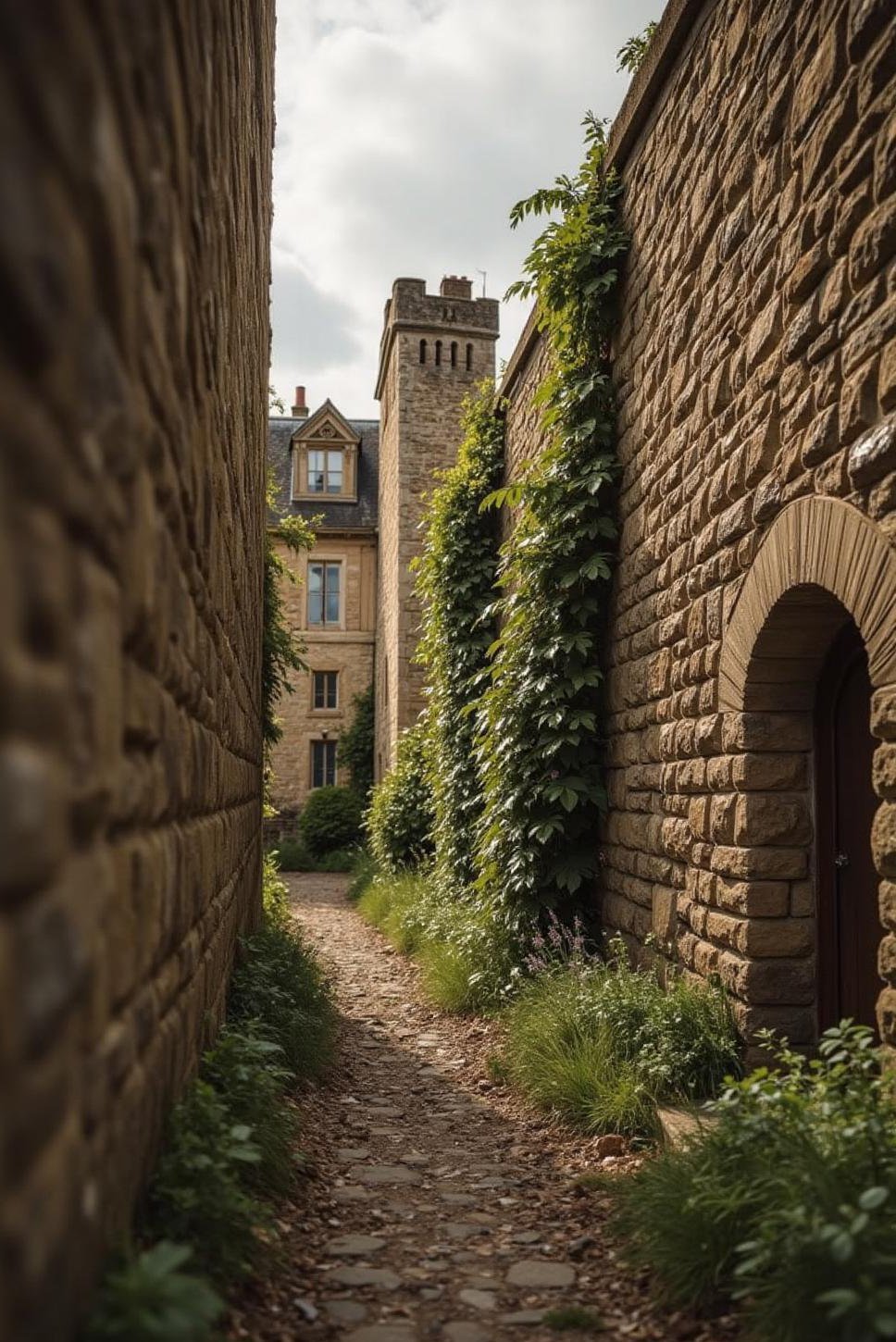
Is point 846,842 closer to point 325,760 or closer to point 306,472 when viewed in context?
point 325,760

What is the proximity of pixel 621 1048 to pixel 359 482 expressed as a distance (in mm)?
23296

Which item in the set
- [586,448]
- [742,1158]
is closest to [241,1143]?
[742,1158]

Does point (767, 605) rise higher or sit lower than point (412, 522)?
lower

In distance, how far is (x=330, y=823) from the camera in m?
21.8

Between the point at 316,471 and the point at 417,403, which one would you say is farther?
the point at 316,471

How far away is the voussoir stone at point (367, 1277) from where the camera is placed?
3.17 meters

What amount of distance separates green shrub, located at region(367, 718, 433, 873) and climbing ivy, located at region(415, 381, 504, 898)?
244 centimetres

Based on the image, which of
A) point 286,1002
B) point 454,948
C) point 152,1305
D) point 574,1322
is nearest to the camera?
point 152,1305

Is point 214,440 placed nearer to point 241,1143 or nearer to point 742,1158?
point 241,1143

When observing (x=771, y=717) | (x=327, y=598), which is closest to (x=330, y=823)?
(x=327, y=598)

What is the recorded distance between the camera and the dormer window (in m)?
26.9

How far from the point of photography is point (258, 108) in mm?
5809

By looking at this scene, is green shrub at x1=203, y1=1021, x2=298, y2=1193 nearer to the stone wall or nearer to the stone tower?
the stone wall

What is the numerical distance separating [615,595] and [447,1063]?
2.77m
